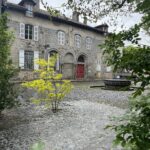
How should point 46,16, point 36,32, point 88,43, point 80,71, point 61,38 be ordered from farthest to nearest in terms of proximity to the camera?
1. point 88,43
2. point 80,71
3. point 61,38
4. point 46,16
5. point 36,32

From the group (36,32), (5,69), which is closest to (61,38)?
(36,32)

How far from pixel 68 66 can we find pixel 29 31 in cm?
636

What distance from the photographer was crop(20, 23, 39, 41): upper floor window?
23922mm

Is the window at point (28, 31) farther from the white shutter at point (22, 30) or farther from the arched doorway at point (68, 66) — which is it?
the arched doorway at point (68, 66)

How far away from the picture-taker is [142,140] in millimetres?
1645

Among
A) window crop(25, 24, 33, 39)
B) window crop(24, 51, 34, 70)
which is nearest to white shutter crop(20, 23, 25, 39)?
window crop(25, 24, 33, 39)

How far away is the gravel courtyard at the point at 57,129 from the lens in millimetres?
5051

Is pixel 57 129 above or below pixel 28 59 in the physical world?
below

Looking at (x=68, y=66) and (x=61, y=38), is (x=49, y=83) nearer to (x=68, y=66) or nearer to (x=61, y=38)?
(x=61, y=38)

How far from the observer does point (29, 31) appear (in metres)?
24.6

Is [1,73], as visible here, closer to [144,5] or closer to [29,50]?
[144,5]

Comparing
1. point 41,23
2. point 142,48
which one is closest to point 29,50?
point 41,23

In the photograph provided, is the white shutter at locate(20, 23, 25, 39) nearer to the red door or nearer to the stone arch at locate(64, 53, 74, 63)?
the stone arch at locate(64, 53, 74, 63)

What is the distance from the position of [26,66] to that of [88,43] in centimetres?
971
